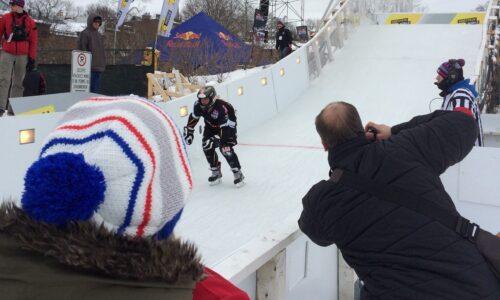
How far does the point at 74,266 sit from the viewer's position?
0.87m

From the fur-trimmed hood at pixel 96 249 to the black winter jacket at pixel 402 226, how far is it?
118cm

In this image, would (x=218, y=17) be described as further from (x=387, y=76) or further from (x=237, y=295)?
(x=237, y=295)

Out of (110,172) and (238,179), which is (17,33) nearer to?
(238,179)

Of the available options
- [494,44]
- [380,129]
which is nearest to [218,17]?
[494,44]

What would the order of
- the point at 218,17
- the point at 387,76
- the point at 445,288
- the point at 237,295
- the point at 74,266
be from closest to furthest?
the point at 74,266 → the point at 237,295 → the point at 445,288 → the point at 387,76 → the point at 218,17

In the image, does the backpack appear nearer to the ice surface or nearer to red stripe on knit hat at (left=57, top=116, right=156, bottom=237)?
the ice surface

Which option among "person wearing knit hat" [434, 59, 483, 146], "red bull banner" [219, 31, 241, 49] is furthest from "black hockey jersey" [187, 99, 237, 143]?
"red bull banner" [219, 31, 241, 49]

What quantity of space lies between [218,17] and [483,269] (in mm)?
31488

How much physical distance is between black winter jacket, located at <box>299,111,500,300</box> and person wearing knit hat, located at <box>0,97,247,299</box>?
44.7 inches

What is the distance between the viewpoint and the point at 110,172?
92cm

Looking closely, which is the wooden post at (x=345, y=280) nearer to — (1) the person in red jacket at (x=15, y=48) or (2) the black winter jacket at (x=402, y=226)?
(2) the black winter jacket at (x=402, y=226)

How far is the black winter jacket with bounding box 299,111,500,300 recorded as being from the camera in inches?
75.6

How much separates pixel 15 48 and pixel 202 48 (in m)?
10.6

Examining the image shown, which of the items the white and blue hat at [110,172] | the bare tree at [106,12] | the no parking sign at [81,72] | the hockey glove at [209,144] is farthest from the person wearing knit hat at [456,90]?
the bare tree at [106,12]
